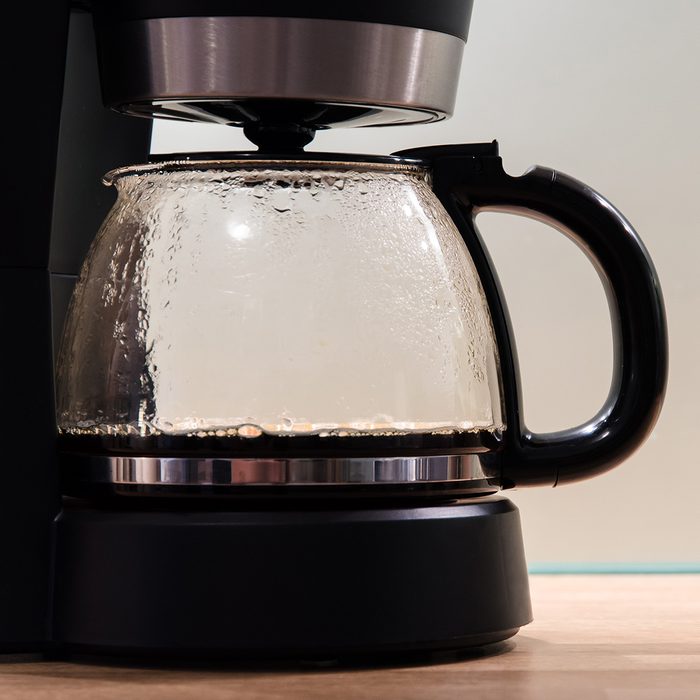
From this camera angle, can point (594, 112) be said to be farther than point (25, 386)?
Yes

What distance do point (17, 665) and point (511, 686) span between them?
0.25 m

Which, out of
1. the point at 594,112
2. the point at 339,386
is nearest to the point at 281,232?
the point at 339,386

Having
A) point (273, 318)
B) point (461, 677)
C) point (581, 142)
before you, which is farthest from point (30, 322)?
point (581, 142)

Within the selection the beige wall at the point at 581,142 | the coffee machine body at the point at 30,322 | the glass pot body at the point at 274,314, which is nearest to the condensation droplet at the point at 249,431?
the glass pot body at the point at 274,314

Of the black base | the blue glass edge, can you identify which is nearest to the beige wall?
the blue glass edge

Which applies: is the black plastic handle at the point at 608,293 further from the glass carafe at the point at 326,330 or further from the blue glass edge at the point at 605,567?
the blue glass edge at the point at 605,567

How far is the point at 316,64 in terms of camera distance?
0.67 meters

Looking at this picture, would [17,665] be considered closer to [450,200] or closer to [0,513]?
[0,513]

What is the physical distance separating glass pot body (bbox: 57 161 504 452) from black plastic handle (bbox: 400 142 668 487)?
2 centimetres

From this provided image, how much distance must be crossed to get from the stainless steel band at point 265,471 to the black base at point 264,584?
2 cm

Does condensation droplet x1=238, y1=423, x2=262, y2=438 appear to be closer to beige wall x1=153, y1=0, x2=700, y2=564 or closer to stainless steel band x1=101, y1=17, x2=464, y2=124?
stainless steel band x1=101, y1=17, x2=464, y2=124

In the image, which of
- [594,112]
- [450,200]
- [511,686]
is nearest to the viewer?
[511,686]

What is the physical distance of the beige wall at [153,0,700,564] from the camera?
123 centimetres

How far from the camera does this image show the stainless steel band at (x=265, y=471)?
65 centimetres
